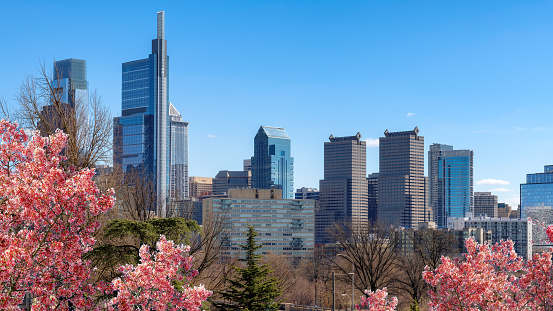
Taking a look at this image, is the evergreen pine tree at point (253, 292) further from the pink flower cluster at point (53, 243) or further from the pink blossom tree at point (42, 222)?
the pink blossom tree at point (42, 222)

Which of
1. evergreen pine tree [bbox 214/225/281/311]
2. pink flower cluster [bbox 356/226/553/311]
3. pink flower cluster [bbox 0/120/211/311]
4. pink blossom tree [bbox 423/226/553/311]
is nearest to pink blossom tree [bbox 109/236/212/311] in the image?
pink flower cluster [bbox 0/120/211/311]

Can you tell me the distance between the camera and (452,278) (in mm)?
13922

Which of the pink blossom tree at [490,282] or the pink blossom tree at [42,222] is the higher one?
the pink blossom tree at [42,222]

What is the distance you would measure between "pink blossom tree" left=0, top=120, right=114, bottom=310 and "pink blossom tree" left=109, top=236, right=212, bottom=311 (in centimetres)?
88

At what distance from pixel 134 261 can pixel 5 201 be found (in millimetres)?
11123

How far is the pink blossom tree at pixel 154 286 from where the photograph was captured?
1008 centimetres

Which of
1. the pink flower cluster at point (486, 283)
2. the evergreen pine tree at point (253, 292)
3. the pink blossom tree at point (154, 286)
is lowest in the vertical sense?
the evergreen pine tree at point (253, 292)

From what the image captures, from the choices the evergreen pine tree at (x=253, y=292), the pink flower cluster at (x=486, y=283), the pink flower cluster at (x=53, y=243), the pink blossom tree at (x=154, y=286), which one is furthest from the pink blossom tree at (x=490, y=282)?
the evergreen pine tree at (x=253, y=292)

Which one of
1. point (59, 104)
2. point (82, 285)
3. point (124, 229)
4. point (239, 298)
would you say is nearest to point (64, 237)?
point (82, 285)

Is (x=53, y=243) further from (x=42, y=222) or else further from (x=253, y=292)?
(x=253, y=292)

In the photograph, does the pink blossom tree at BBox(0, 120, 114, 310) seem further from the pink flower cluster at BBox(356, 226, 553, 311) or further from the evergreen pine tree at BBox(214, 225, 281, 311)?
the evergreen pine tree at BBox(214, 225, 281, 311)

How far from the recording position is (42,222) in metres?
10.1

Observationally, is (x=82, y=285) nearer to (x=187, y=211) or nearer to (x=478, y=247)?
(x=478, y=247)

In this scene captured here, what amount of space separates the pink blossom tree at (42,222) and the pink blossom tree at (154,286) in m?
0.88
